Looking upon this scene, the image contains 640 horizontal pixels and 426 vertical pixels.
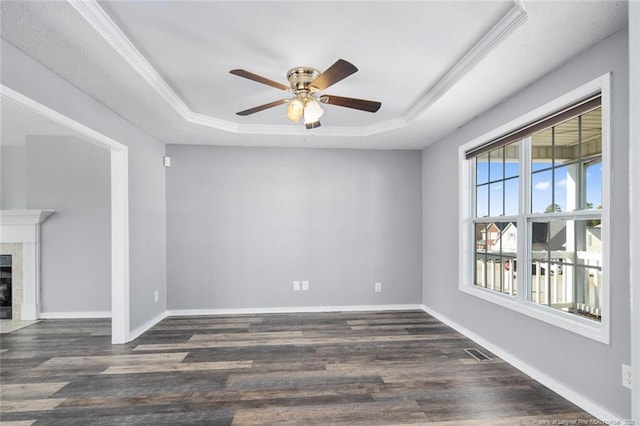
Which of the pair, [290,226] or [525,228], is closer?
[525,228]

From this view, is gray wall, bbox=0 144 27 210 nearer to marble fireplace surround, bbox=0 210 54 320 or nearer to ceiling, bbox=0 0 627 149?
marble fireplace surround, bbox=0 210 54 320

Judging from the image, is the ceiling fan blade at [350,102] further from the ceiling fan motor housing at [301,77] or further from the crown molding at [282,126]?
the crown molding at [282,126]

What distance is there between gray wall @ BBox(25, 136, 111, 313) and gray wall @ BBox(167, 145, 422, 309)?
93 centimetres

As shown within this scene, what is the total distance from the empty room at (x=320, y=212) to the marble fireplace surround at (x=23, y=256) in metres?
0.03

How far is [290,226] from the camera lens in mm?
4688

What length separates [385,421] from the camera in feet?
6.84

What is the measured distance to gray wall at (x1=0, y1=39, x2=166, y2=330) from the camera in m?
2.18

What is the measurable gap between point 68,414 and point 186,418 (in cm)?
81

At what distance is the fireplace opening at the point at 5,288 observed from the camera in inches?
170

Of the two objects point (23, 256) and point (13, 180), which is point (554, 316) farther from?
point (13, 180)

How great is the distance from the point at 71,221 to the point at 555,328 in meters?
5.58

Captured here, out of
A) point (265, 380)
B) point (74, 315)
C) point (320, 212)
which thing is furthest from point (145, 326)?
point (320, 212)

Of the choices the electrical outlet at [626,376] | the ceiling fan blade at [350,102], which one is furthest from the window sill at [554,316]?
the ceiling fan blade at [350,102]

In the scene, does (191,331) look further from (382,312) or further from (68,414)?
(382,312)
